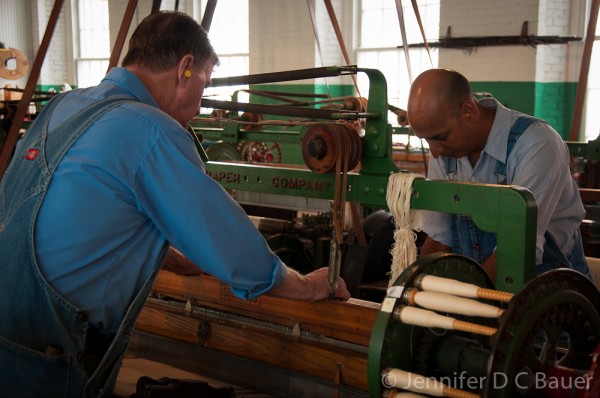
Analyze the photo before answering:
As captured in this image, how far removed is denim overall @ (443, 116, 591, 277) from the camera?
2.28 meters

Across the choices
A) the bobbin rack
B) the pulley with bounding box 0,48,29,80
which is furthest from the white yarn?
the pulley with bounding box 0,48,29,80

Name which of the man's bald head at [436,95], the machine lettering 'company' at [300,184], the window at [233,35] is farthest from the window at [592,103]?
the machine lettering 'company' at [300,184]

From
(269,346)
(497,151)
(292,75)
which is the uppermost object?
(292,75)

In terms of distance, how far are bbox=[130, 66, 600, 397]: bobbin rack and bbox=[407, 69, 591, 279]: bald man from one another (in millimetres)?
155

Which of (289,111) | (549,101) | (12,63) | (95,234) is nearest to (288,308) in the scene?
(289,111)

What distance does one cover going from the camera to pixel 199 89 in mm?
1799

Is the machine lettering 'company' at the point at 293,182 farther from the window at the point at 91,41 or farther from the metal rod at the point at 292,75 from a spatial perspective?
the window at the point at 91,41

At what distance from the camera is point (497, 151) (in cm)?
229

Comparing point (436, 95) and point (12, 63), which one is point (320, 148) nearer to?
point (436, 95)

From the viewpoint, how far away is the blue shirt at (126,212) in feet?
5.06

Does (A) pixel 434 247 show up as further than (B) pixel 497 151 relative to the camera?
Yes

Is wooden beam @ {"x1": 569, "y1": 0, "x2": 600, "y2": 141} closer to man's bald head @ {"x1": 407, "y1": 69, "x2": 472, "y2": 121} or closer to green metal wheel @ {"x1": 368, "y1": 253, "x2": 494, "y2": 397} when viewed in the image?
man's bald head @ {"x1": 407, "y1": 69, "x2": 472, "y2": 121}

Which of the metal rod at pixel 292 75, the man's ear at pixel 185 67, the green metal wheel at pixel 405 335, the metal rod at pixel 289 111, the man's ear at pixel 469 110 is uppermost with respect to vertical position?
the man's ear at pixel 185 67

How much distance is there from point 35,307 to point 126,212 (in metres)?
0.28
